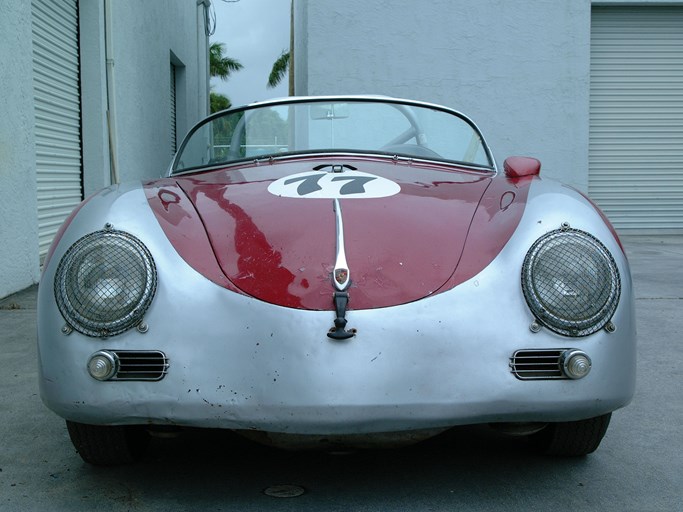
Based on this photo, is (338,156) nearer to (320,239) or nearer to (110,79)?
(320,239)

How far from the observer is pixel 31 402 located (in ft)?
10.8

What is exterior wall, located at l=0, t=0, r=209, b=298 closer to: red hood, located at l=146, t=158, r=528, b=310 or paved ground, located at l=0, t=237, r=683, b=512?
paved ground, located at l=0, t=237, r=683, b=512

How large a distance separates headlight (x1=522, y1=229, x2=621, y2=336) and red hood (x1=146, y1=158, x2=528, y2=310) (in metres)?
0.22

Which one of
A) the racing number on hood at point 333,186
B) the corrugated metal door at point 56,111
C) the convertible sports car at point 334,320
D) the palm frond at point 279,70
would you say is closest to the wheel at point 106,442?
the convertible sports car at point 334,320

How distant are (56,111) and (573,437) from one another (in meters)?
6.60

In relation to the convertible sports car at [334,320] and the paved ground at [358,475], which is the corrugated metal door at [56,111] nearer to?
the paved ground at [358,475]

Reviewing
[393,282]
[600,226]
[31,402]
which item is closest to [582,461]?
[600,226]

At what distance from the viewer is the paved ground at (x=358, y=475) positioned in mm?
2236

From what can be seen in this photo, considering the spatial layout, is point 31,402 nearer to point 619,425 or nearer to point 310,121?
point 310,121

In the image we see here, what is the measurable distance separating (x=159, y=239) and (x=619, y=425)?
183cm

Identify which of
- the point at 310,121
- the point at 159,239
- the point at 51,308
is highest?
the point at 310,121

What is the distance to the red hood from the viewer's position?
2.10 m

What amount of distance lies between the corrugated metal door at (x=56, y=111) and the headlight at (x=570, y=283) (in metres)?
5.71

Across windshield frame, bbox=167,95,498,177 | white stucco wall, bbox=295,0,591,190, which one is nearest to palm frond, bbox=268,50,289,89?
white stucco wall, bbox=295,0,591,190
